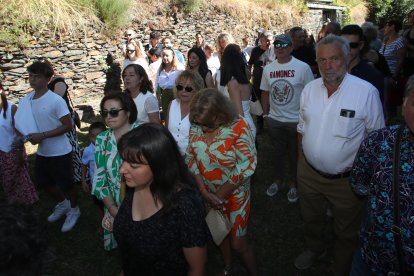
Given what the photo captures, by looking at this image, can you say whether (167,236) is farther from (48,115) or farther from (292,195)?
(292,195)

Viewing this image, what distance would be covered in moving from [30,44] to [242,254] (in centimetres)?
852

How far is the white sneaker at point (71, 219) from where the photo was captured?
401cm

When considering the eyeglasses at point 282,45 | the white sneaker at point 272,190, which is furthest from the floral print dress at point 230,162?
the white sneaker at point 272,190

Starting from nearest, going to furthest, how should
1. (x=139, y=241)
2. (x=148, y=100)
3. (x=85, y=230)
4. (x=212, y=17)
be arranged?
(x=139, y=241), (x=148, y=100), (x=85, y=230), (x=212, y=17)

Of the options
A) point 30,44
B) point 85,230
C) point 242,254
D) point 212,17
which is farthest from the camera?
point 212,17

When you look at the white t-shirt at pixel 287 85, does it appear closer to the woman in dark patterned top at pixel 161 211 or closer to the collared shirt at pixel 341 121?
the collared shirt at pixel 341 121

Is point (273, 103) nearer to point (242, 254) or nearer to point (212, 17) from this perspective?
point (242, 254)

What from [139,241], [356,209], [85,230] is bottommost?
[85,230]

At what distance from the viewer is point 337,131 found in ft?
8.35

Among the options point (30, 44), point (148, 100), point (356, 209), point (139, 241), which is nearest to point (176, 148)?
point (139, 241)

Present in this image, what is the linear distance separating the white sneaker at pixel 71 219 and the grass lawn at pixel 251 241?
58 mm

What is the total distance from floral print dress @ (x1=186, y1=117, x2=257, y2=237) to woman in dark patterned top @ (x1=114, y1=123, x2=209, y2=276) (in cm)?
73

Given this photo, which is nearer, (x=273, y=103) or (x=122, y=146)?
(x=122, y=146)

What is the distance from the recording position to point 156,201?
1772mm
